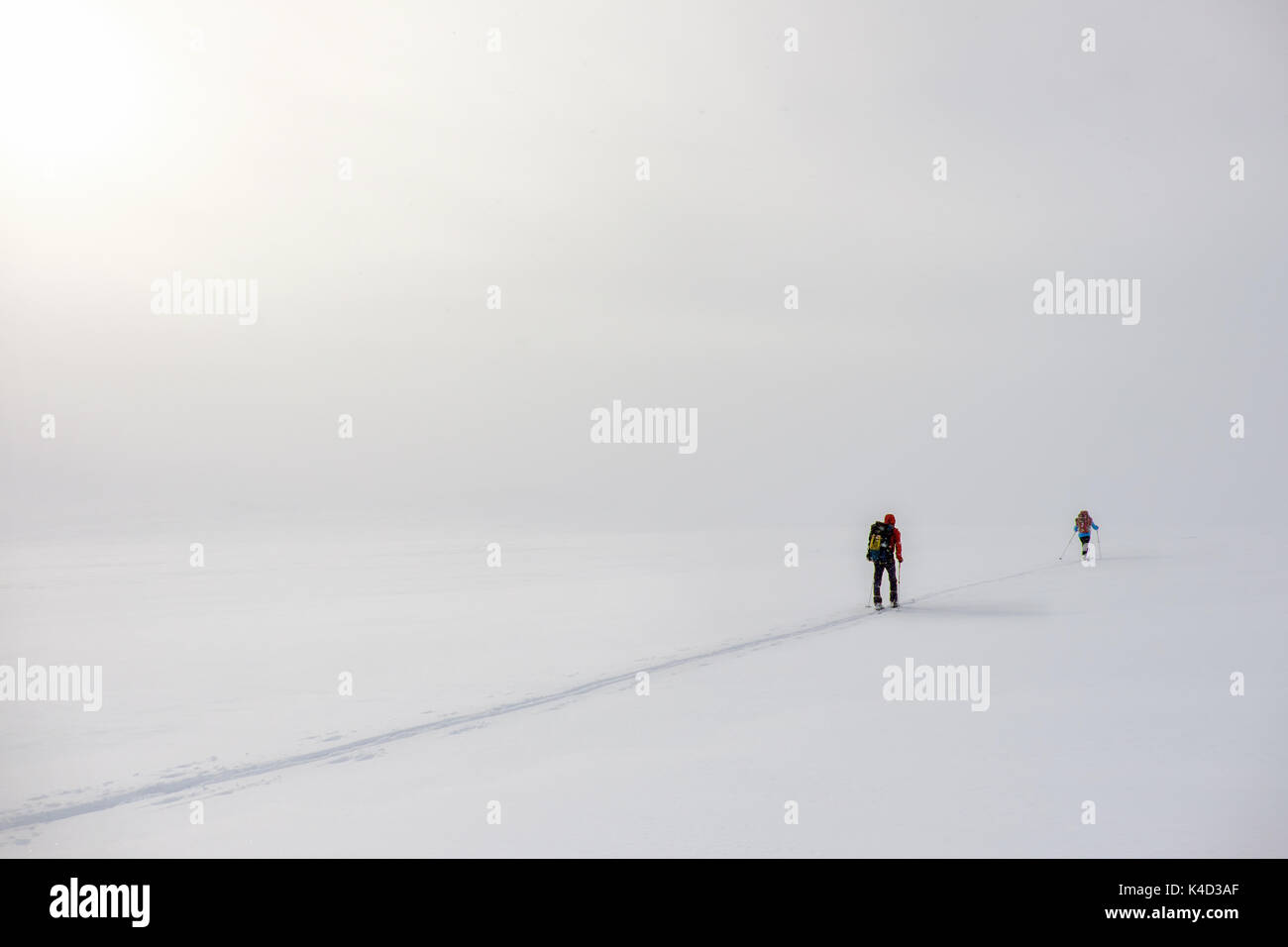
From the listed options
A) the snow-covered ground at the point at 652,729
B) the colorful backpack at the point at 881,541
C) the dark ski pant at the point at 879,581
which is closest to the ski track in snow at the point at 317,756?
the snow-covered ground at the point at 652,729

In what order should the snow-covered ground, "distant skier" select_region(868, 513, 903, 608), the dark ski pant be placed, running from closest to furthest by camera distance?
the snow-covered ground → "distant skier" select_region(868, 513, 903, 608) → the dark ski pant

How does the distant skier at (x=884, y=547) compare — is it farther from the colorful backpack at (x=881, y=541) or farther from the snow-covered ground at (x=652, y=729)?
the snow-covered ground at (x=652, y=729)

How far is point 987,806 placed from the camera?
6.20 meters

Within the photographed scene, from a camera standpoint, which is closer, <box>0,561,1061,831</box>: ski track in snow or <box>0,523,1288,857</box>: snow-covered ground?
<box>0,523,1288,857</box>: snow-covered ground

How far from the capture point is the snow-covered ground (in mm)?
5938

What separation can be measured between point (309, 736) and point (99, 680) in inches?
167

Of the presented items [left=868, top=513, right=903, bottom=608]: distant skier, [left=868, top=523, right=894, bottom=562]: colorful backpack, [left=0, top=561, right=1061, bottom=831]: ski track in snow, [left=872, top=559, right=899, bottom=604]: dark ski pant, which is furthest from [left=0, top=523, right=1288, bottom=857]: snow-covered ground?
[left=868, top=523, right=894, bottom=562]: colorful backpack

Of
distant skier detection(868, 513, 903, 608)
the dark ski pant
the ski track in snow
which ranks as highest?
distant skier detection(868, 513, 903, 608)

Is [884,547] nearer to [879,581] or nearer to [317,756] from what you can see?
[879,581]

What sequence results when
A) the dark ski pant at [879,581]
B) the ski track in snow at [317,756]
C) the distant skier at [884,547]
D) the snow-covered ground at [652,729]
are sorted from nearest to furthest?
1. the snow-covered ground at [652,729]
2. the ski track in snow at [317,756]
3. the distant skier at [884,547]
4. the dark ski pant at [879,581]

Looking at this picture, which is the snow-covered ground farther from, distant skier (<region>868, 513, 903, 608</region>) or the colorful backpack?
the colorful backpack

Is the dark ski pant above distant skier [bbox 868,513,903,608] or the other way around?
the other way around

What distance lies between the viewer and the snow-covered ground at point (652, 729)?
5.94m

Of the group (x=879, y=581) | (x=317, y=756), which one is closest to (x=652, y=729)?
(x=317, y=756)
